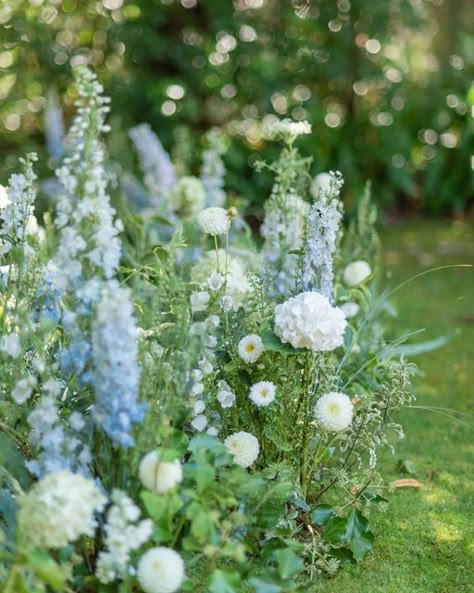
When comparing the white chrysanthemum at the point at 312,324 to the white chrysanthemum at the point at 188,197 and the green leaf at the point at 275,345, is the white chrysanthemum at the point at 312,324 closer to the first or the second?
the green leaf at the point at 275,345

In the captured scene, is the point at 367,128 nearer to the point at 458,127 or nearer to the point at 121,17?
the point at 458,127

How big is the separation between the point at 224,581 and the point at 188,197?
2390 mm

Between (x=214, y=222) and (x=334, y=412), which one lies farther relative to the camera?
(x=214, y=222)

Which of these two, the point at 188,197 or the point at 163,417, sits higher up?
the point at 163,417

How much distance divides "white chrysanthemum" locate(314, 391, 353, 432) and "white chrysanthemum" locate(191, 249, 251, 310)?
0.38 m

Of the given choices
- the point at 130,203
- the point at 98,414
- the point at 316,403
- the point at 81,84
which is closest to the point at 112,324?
Answer: the point at 98,414

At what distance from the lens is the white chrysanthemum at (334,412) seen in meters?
1.93

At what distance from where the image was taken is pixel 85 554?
1744 mm

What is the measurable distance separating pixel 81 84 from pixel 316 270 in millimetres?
727

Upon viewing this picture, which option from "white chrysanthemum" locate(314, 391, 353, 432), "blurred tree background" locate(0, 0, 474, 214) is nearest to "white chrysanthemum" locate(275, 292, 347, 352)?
"white chrysanthemum" locate(314, 391, 353, 432)

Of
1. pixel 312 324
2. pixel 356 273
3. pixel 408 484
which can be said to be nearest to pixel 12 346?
pixel 312 324

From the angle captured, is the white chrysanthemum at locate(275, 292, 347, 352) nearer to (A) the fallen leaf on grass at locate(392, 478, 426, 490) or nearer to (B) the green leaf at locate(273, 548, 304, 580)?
(B) the green leaf at locate(273, 548, 304, 580)

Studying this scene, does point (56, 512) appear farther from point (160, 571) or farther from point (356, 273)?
point (356, 273)

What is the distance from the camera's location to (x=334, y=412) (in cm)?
193
